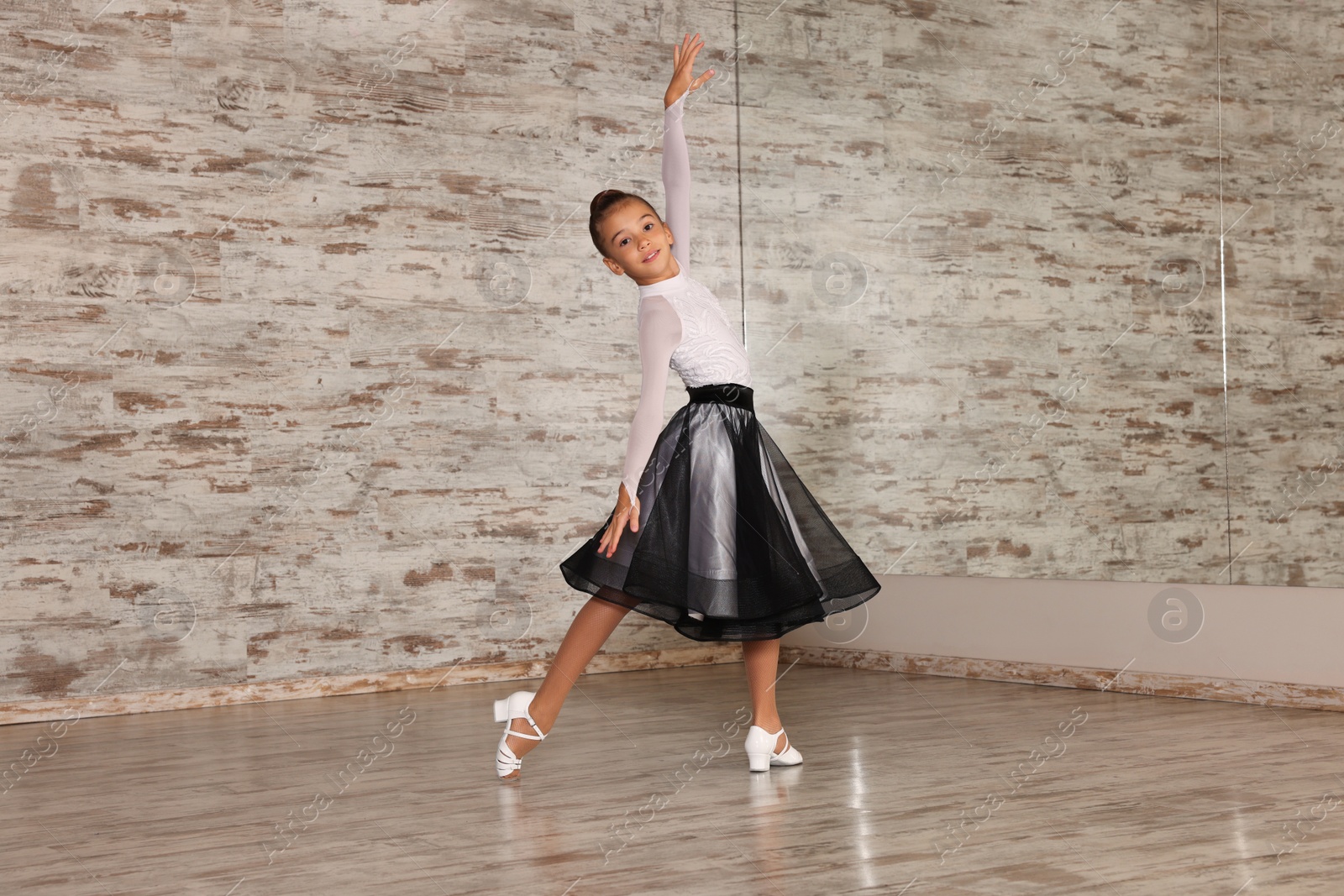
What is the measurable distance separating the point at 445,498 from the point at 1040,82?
7.82 feet

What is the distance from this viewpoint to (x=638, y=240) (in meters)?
2.72

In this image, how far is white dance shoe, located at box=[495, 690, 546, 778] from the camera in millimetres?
2707

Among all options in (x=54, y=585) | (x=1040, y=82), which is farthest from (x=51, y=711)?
(x=1040, y=82)

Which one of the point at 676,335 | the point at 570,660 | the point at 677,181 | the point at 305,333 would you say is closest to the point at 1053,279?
the point at 677,181

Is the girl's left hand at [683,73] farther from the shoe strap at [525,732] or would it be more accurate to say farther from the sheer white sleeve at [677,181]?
the shoe strap at [525,732]

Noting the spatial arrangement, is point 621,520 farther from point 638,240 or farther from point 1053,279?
point 1053,279

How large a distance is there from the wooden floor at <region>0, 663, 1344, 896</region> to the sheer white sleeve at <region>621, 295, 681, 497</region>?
658 mm

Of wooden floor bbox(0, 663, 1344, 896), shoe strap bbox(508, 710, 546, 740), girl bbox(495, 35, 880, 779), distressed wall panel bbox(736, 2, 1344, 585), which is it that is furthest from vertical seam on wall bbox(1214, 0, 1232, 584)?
shoe strap bbox(508, 710, 546, 740)

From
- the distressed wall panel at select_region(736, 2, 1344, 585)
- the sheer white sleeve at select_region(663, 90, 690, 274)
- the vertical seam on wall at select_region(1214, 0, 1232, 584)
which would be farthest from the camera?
the vertical seam on wall at select_region(1214, 0, 1232, 584)

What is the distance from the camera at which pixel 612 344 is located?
4.84 metres

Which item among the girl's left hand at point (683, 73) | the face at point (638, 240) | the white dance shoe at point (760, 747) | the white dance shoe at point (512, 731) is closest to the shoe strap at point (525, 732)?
the white dance shoe at point (512, 731)

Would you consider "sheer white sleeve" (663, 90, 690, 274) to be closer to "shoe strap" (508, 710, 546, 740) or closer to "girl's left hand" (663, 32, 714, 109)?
"girl's left hand" (663, 32, 714, 109)

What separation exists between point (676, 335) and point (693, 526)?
398 millimetres

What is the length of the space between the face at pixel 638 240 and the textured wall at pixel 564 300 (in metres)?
1.66
